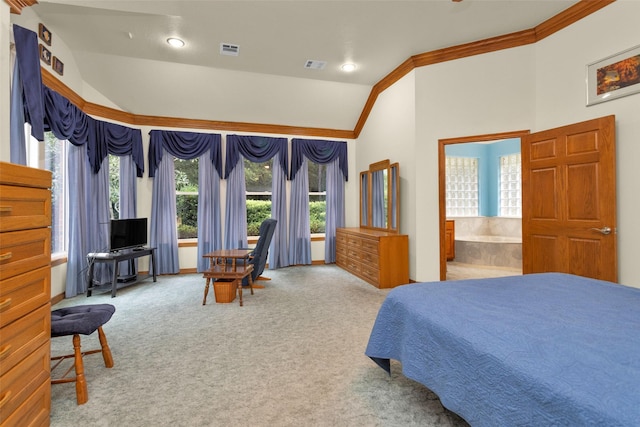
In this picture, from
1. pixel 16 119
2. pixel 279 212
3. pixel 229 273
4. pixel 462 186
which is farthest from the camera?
pixel 462 186

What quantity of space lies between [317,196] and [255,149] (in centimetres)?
162

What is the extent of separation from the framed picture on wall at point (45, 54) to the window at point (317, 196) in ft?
13.9

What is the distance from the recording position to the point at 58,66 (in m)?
3.88

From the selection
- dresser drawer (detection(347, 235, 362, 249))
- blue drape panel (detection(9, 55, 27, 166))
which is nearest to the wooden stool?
blue drape panel (detection(9, 55, 27, 166))

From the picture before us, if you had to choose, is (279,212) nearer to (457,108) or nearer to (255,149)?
(255,149)

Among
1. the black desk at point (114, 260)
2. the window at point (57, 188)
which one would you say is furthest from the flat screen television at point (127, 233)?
the window at point (57, 188)

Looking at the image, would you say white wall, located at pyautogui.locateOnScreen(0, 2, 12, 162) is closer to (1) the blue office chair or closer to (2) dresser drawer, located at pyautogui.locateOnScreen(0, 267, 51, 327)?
(2) dresser drawer, located at pyautogui.locateOnScreen(0, 267, 51, 327)

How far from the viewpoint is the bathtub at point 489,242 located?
6043 millimetres

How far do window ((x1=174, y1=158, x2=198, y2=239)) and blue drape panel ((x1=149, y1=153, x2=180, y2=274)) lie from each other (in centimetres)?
23

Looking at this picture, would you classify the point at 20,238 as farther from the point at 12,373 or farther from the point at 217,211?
the point at 217,211

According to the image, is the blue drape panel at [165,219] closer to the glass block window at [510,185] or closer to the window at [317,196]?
the window at [317,196]

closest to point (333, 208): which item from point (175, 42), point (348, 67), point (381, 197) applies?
point (381, 197)

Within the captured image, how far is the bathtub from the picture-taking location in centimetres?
604

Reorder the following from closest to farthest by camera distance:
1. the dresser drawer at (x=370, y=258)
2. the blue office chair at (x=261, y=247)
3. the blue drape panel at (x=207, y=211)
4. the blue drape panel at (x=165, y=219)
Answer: the blue office chair at (x=261, y=247)
the dresser drawer at (x=370, y=258)
the blue drape panel at (x=165, y=219)
the blue drape panel at (x=207, y=211)
